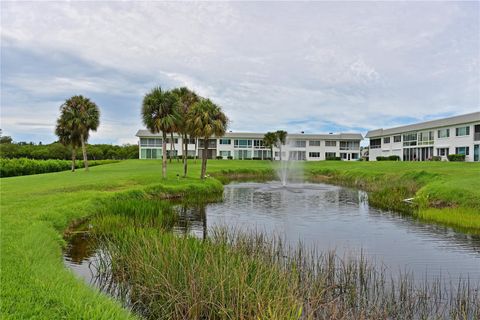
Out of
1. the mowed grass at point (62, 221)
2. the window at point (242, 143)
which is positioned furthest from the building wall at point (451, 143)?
the window at point (242, 143)

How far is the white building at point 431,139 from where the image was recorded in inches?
2237

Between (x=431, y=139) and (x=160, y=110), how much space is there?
185ft

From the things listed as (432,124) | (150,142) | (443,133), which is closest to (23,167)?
(150,142)

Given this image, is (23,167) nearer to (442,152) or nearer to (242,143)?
(242,143)

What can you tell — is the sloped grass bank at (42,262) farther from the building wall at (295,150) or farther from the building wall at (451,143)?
the building wall at (295,150)

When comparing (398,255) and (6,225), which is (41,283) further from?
(398,255)

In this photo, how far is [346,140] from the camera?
326ft

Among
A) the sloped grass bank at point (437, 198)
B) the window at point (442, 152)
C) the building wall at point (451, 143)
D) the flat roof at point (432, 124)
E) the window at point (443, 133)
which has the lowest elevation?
the sloped grass bank at point (437, 198)

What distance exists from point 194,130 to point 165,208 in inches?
642

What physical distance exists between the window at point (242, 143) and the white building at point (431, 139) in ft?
102

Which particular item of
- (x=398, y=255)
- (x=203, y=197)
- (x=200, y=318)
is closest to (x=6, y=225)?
(x=200, y=318)

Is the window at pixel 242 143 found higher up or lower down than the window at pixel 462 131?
lower down

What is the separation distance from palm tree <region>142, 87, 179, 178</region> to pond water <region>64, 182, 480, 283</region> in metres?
8.84

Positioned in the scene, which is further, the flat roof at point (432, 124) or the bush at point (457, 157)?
the flat roof at point (432, 124)
